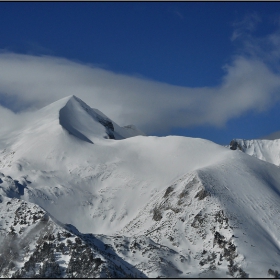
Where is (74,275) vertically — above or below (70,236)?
below

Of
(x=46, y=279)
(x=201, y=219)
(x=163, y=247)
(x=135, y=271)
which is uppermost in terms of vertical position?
(x=201, y=219)

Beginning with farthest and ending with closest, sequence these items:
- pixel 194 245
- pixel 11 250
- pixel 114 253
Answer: pixel 194 245 → pixel 114 253 → pixel 11 250

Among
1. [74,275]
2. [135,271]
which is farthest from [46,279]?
[135,271]

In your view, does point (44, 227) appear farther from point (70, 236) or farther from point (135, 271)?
point (135, 271)

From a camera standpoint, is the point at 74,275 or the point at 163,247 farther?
the point at 163,247

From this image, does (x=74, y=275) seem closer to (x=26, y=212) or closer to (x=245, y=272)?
(x=26, y=212)

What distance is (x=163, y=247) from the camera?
183500 millimetres

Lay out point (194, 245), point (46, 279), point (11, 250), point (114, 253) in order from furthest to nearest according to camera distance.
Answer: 1. point (194, 245)
2. point (114, 253)
3. point (11, 250)
4. point (46, 279)

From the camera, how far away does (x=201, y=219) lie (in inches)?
7726

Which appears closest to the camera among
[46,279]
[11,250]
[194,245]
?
[46,279]

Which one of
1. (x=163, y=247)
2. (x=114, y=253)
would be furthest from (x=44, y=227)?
(x=163, y=247)

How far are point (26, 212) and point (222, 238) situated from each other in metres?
58.2

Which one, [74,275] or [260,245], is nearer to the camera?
[74,275]

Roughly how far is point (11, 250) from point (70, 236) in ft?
51.2
